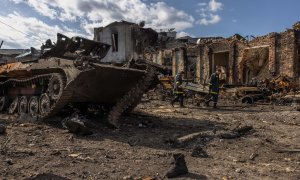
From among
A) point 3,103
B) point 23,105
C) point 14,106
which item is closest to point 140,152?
point 23,105

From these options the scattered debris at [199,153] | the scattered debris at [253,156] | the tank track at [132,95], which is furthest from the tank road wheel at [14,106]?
the scattered debris at [253,156]

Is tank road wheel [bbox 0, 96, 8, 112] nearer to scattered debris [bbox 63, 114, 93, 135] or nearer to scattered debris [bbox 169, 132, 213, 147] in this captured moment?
scattered debris [bbox 63, 114, 93, 135]

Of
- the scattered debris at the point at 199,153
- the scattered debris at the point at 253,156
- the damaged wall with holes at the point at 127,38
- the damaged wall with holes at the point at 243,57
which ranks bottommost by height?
the scattered debris at the point at 253,156

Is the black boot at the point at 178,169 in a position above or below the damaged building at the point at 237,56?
below

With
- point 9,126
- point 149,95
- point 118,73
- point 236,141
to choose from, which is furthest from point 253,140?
point 149,95

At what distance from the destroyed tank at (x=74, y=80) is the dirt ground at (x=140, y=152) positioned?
0.73 m

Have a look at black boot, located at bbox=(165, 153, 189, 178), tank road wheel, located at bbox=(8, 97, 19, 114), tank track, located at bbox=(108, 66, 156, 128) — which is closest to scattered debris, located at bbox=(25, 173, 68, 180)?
black boot, located at bbox=(165, 153, 189, 178)

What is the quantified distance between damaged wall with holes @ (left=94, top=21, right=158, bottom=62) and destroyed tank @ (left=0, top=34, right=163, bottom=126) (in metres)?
29.7

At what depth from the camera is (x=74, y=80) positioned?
9141 mm

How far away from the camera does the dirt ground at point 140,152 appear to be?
214 inches

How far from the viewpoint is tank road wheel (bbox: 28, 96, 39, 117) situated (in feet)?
36.7

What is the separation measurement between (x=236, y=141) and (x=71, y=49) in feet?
20.7

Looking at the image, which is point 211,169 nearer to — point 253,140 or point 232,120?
point 253,140

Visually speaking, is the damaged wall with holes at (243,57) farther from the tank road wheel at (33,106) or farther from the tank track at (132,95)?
the tank road wheel at (33,106)
